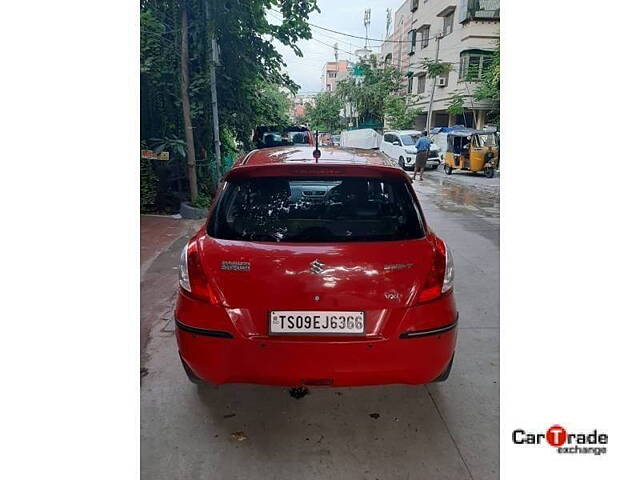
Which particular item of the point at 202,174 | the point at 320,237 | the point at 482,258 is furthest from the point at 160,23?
the point at 320,237

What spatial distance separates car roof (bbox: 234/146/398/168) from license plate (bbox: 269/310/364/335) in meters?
0.84

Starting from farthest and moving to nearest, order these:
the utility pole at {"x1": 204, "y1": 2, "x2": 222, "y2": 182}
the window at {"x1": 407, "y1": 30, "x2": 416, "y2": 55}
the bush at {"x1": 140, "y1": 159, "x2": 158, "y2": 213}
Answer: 1. the window at {"x1": 407, "y1": 30, "x2": 416, "y2": 55}
2. the bush at {"x1": 140, "y1": 159, "x2": 158, "y2": 213}
3. the utility pole at {"x1": 204, "y1": 2, "x2": 222, "y2": 182}

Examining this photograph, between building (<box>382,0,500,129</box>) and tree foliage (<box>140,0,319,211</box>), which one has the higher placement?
building (<box>382,0,500,129</box>)

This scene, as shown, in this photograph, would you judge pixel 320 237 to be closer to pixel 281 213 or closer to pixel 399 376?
pixel 281 213

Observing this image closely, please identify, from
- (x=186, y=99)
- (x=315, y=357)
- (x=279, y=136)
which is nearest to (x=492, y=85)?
(x=279, y=136)

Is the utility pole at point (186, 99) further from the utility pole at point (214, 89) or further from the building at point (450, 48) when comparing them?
the building at point (450, 48)

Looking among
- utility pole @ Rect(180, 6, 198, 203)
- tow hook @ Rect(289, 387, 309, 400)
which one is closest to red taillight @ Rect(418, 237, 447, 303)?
tow hook @ Rect(289, 387, 309, 400)

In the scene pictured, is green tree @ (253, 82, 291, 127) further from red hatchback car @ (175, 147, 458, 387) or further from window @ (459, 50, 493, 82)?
window @ (459, 50, 493, 82)

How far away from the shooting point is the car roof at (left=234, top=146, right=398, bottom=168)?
2.49m

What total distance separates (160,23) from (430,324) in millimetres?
7650

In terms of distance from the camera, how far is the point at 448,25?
1028 inches

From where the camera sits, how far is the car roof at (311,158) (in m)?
2.49

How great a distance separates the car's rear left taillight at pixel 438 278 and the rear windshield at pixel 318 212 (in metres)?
0.17

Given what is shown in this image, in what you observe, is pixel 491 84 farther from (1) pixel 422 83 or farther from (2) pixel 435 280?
(2) pixel 435 280
